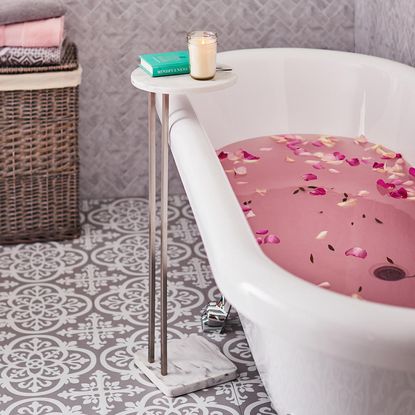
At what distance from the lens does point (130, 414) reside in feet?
7.18

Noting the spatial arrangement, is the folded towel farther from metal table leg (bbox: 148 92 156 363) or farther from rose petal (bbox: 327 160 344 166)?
rose petal (bbox: 327 160 344 166)

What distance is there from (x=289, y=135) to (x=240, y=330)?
75 cm

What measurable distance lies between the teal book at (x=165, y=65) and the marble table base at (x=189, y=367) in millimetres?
750

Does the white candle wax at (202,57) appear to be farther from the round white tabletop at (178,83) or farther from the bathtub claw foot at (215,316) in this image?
the bathtub claw foot at (215,316)

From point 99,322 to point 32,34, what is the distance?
3.13 ft

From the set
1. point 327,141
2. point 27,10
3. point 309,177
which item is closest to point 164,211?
point 309,177

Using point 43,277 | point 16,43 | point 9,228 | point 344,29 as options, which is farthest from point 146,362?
point 344,29

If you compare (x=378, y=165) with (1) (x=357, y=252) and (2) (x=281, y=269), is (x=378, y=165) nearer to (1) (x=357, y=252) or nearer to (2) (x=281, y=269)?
(1) (x=357, y=252)

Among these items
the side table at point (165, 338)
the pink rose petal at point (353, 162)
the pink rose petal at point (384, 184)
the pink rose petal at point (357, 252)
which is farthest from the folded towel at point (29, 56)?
the pink rose petal at point (357, 252)

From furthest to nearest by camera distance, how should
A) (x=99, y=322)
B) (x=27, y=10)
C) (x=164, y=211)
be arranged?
(x=27, y=10), (x=99, y=322), (x=164, y=211)

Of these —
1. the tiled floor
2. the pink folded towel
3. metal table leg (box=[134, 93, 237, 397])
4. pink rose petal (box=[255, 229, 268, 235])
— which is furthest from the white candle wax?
the pink folded towel

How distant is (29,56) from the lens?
2.87 m

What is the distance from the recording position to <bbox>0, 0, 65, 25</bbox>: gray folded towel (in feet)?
9.26

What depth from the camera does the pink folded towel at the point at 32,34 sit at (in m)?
2.84
